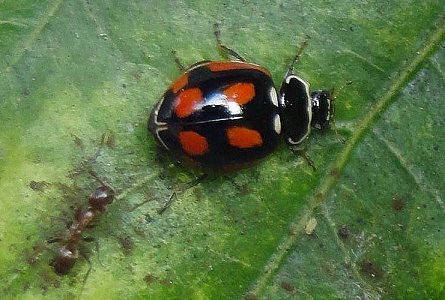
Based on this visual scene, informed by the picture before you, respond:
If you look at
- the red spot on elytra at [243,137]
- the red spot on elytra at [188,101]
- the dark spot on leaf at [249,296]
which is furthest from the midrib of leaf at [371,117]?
the red spot on elytra at [188,101]

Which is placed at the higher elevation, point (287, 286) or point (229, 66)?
point (229, 66)

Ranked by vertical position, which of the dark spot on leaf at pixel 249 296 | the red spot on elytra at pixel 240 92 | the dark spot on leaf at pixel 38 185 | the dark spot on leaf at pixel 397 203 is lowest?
the dark spot on leaf at pixel 249 296

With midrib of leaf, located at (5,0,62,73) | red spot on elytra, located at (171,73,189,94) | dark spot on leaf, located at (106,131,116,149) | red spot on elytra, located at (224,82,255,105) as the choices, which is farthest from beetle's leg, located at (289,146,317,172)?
midrib of leaf, located at (5,0,62,73)

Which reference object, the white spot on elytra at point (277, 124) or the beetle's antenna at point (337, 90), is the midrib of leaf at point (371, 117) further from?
the white spot on elytra at point (277, 124)

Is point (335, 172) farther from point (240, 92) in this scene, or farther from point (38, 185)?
point (38, 185)

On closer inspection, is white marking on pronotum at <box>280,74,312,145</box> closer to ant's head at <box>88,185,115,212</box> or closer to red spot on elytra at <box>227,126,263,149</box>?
red spot on elytra at <box>227,126,263,149</box>

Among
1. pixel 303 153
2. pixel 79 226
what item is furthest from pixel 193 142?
pixel 79 226
